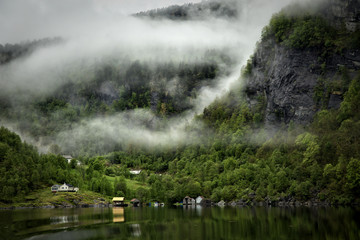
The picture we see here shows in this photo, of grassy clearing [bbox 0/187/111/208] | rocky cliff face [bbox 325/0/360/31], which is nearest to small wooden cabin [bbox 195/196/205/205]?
grassy clearing [bbox 0/187/111/208]

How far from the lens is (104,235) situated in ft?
162

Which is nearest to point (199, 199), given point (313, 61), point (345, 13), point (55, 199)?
point (55, 199)

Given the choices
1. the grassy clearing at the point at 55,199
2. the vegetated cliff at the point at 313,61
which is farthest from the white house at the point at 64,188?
the vegetated cliff at the point at 313,61

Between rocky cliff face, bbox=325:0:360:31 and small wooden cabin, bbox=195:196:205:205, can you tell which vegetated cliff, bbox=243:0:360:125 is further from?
small wooden cabin, bbox=195:196:205:205

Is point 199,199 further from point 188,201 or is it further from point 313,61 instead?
point 313,61

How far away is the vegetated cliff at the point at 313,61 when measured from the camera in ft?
520

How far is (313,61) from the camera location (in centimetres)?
17475

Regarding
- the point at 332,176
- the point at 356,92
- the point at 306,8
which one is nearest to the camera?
the point at 332,176

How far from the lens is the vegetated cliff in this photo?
15838cm

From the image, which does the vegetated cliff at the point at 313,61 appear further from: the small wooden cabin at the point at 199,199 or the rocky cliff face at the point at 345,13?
the small wooden cabin at the point at 199,199

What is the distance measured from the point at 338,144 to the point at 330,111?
33.2 metres

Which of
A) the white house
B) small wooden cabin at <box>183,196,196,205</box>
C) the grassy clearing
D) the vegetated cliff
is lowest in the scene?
small wooden cabin at <box>183,196,196,205</box>

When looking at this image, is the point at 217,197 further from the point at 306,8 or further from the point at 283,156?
the point at 306,8

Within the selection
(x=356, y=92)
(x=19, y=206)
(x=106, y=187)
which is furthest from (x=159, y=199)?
(x=356, y=92)
